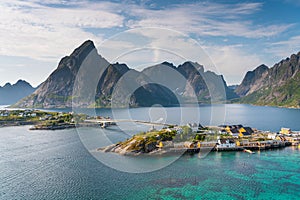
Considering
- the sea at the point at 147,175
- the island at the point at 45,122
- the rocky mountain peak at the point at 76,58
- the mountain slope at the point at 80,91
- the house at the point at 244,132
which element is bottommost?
Answer: the sea at the point at 147,175

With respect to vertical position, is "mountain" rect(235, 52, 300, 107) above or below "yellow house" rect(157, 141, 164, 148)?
above

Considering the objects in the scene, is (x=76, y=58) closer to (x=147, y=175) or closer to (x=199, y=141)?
(x=199, y=141)

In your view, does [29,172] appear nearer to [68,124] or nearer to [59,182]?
[59,182]

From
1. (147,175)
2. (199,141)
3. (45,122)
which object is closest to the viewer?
(147,175)

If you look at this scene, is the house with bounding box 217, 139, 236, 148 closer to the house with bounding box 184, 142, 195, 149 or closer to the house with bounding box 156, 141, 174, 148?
the house with bounding box 184, 142, 195, 149

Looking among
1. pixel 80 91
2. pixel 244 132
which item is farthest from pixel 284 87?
pixel 244 132

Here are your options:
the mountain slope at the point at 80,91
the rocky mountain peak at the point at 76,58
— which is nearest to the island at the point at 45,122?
the mountain slope at the point at 80,91

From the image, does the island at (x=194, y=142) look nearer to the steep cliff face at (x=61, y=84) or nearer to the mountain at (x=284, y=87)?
the mountain at (x=284, y=87)

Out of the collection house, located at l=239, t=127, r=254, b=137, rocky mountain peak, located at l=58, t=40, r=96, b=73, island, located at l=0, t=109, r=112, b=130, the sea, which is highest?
rocky mountain peak, located at l=58, t=40, r=96, b=73

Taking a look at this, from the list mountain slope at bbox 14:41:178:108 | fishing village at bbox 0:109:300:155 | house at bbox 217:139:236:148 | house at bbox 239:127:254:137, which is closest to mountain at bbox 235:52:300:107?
mountain slope at bbox 14:41:178:108

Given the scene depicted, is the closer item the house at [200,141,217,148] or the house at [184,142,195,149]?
the house at [184,142,195,149]
